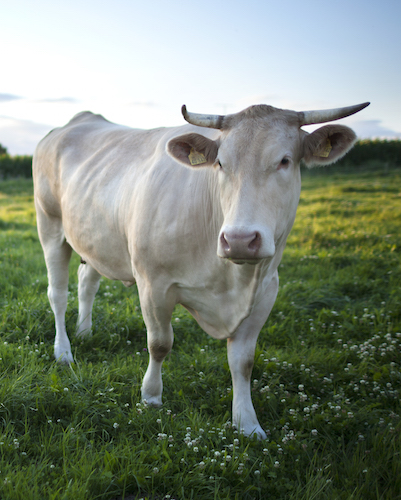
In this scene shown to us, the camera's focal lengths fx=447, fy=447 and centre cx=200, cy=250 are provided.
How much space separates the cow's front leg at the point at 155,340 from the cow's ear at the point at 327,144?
1475mm

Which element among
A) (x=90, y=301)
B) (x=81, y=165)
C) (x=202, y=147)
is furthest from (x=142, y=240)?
(x=90, y=301)

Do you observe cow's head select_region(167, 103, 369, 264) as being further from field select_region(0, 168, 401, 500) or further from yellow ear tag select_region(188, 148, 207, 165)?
field select_region(0, 168, 401, 500)

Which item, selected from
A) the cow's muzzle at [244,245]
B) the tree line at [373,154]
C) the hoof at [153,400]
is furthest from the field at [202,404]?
the tree line at [373,154]

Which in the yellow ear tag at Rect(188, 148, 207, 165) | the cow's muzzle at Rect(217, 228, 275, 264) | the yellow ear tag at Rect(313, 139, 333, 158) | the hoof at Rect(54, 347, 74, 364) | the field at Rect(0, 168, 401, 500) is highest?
the yellow ear tag at Rect(313, 139, 333, 158)

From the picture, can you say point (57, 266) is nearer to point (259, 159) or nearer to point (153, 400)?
point (153, 400)

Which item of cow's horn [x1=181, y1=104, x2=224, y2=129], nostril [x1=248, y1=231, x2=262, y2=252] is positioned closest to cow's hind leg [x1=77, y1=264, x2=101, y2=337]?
cow's horn [x1=181, y1=104, x2=224, y2=129]

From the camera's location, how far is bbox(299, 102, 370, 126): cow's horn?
8.48 ft

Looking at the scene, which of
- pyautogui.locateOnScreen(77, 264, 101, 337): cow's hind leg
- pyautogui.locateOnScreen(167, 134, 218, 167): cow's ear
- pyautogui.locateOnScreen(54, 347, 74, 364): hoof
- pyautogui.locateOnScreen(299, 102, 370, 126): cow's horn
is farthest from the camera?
pyautogui.locateOnScreen(77, 264, 101, 337): cow's hind leg

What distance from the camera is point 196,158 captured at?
2996 mm

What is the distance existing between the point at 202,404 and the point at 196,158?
186cm

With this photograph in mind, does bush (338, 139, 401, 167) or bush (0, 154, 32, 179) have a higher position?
bush (338, 139, 401, 167)

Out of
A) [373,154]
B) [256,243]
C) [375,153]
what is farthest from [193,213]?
[375,153]

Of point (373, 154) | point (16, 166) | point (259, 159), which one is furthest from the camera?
point (16, 166)

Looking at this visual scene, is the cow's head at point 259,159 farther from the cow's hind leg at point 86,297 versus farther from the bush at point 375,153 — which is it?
the bush at point 375,153
